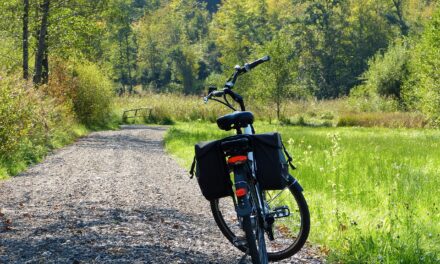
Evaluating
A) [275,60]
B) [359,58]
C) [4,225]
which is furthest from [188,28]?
[4,225]

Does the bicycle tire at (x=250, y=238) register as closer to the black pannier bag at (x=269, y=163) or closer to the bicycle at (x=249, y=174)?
the bicycle at (x=249, y=174)

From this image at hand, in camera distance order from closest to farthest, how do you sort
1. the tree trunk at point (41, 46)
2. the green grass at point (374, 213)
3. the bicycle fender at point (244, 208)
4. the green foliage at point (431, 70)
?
the bicycle fender at point (244, 208)
the green grass at point (374, 213)
the tree trunk at point (41, 46)
the green foliage at point (431, 70)

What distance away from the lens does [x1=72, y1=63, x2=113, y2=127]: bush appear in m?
29.4

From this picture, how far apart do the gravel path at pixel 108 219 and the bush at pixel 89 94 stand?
54.8ft

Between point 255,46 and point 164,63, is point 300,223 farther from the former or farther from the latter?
point 164,63

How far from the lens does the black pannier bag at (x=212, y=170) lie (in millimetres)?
4395

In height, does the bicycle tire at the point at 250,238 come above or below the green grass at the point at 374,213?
above

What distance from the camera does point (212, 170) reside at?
4.42 metres

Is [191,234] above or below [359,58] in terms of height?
below

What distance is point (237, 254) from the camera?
552cm

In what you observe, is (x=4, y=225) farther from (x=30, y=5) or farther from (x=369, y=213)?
(x=30, y=5)

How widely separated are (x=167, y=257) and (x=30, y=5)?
2212 centimetres

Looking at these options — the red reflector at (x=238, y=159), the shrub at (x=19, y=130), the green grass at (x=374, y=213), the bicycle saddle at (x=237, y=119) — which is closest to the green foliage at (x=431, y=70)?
the green grass at (x=374, y=213)

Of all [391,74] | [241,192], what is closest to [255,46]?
[391,74]
